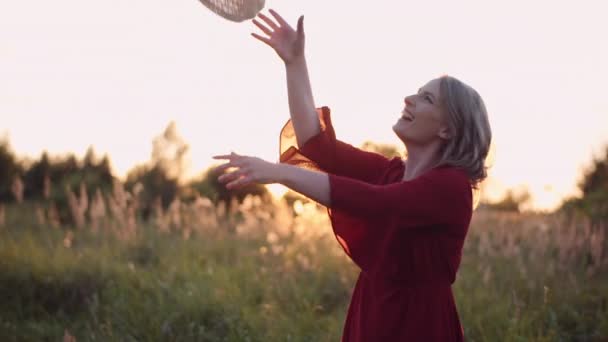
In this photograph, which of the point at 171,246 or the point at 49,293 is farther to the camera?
the point at 171,246

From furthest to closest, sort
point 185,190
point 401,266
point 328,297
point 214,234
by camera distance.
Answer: point 185,190 < point 214,234 < point 328,297 < point 401,266

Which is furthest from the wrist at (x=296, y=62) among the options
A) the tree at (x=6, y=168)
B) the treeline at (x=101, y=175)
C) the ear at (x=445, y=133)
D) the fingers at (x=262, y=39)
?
the tree at (x=6, y=168)

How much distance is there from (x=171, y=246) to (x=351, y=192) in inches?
215

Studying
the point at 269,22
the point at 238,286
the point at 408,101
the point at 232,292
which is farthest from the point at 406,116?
the point at 238,286

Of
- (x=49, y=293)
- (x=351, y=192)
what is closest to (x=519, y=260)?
(x=49, y=293)

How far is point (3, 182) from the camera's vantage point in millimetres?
13586

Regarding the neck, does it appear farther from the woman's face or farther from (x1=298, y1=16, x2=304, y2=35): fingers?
(x1=298, y1=16, x2=304, y2=35): fingers

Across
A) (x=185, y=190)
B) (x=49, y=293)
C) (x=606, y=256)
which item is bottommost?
(x=49, y=293)

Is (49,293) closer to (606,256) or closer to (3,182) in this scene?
(606,256)

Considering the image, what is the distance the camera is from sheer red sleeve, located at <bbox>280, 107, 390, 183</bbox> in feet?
8.36

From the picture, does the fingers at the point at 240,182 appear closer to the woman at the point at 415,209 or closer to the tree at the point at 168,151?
the woman at the point at 415,209

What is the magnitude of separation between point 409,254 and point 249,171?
28.0 inches

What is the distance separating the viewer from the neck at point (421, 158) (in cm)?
238

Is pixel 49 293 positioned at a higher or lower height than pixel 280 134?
lower
